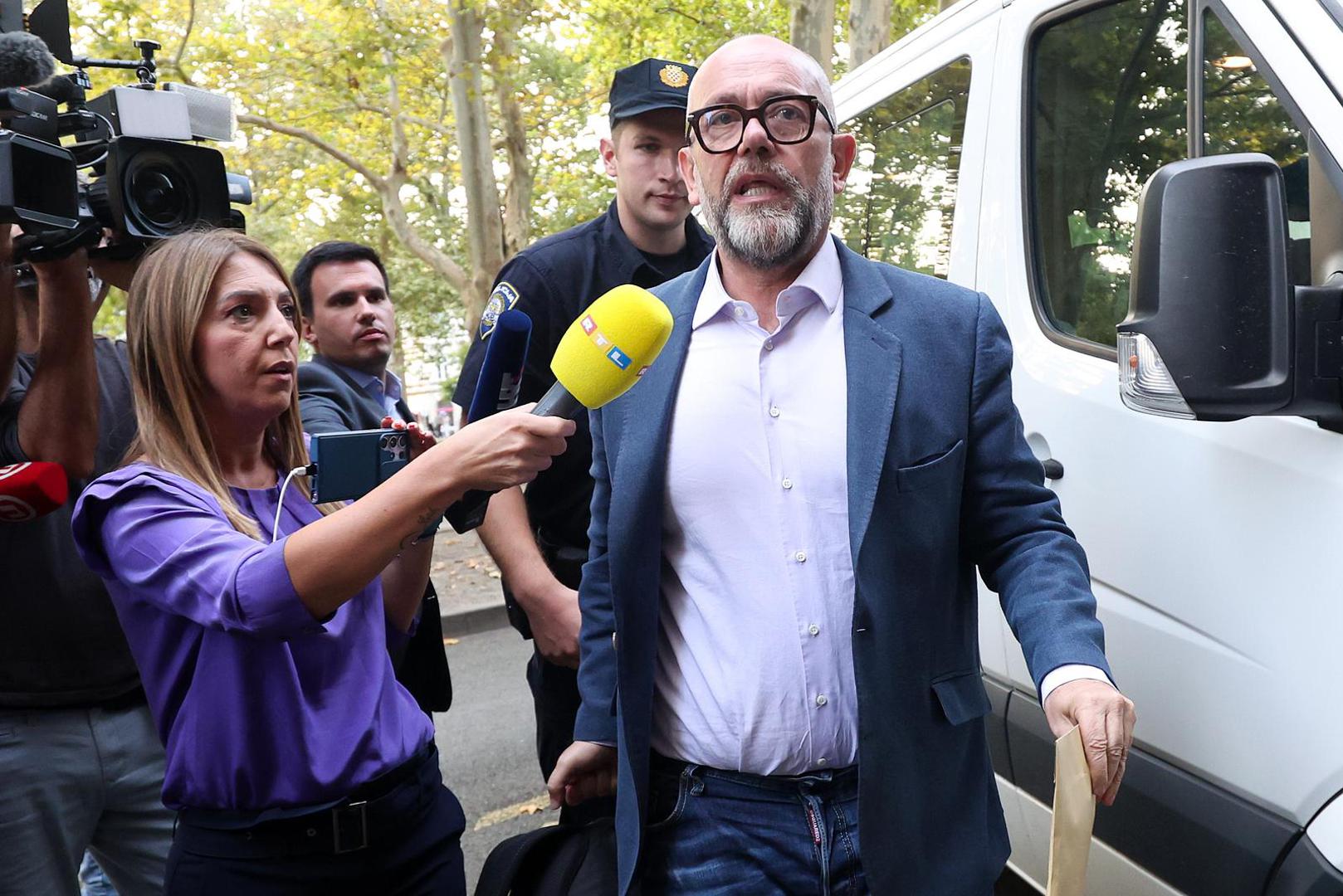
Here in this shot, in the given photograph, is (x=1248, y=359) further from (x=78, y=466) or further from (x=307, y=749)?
(x=78, y=466)

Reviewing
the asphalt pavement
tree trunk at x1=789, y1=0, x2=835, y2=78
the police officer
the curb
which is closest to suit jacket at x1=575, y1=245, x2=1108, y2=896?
the police officer

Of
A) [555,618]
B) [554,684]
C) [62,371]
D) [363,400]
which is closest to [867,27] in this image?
[363,400]

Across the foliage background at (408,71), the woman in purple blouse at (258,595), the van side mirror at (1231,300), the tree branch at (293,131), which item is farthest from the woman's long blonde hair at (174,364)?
the tree branch at (293,131)

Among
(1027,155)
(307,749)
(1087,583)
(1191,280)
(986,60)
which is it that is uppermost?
(986,60)

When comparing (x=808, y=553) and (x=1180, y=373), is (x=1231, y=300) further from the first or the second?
(x=808, y=553)

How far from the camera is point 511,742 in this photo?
17.1 feet

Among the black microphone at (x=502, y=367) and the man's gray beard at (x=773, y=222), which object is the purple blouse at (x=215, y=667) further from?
the man's gray beard at (x=773, y=222)

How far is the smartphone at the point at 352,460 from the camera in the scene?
1.79 metres

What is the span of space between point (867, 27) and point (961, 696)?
21.4 ft

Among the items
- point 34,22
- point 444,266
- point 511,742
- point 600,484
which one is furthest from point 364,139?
point 600,484

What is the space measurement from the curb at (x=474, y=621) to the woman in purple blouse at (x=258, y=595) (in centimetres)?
548

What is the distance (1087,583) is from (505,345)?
0.88 m

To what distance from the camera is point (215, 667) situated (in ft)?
5.63

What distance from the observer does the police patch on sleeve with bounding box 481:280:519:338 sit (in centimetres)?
254
